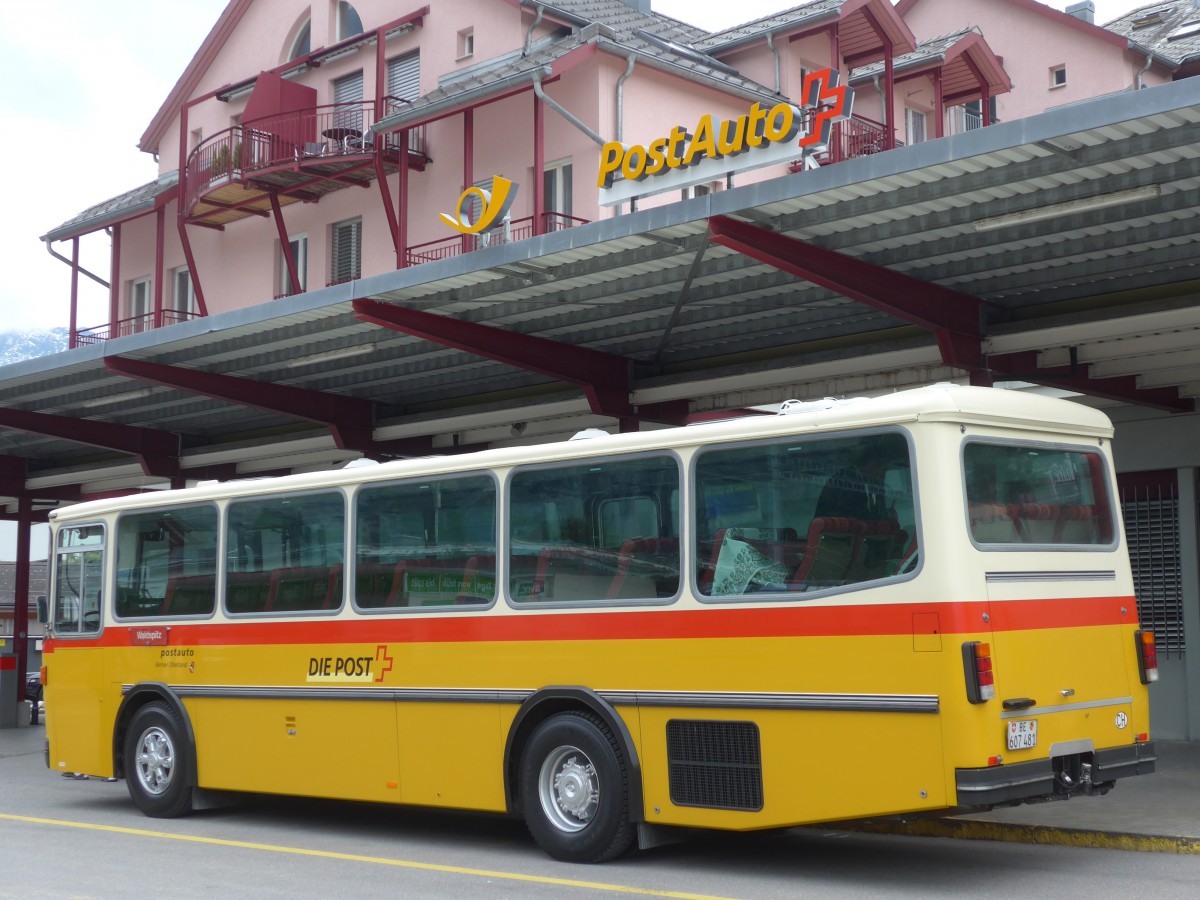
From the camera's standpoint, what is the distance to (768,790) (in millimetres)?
8953

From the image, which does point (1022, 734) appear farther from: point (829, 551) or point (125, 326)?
point (125, 326)

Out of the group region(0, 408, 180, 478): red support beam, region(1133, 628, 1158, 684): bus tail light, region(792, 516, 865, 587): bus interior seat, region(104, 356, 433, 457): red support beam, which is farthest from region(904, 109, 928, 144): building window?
region(792, 516, 865, 587): bus interior seat

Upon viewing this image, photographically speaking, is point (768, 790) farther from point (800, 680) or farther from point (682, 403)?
point (682, 403)

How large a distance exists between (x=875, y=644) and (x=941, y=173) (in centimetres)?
410

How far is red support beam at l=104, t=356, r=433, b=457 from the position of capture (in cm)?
1858

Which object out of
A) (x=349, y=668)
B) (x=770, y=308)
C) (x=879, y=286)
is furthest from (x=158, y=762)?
(x=879, y=286)

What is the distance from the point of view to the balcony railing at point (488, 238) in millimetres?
23297

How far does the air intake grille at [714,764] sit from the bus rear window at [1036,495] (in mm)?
1829

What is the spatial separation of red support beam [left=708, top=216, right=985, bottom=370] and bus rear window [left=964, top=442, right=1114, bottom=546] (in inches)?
147

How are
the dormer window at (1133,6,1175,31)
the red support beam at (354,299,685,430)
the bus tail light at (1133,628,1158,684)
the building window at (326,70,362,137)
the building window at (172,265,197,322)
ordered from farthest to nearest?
the dormer window at (1133,6,1175,31) → the building window at (172,265,197,322) → the building window at (326,70,362,137) → the red support beam at (354,299,685,430) → the bus tail light at (1133,628,1158,684)

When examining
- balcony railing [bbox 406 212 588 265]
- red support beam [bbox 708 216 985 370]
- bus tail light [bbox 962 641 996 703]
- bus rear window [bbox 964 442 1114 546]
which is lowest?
bus tail light [bbox 962 641 996 703]

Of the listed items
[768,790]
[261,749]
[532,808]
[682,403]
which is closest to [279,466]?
[682,403]

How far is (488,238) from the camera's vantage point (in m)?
22.7

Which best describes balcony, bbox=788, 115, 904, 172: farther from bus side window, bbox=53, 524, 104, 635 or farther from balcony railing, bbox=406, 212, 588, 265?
bus side window, bbox=53, 524, 104, 635
